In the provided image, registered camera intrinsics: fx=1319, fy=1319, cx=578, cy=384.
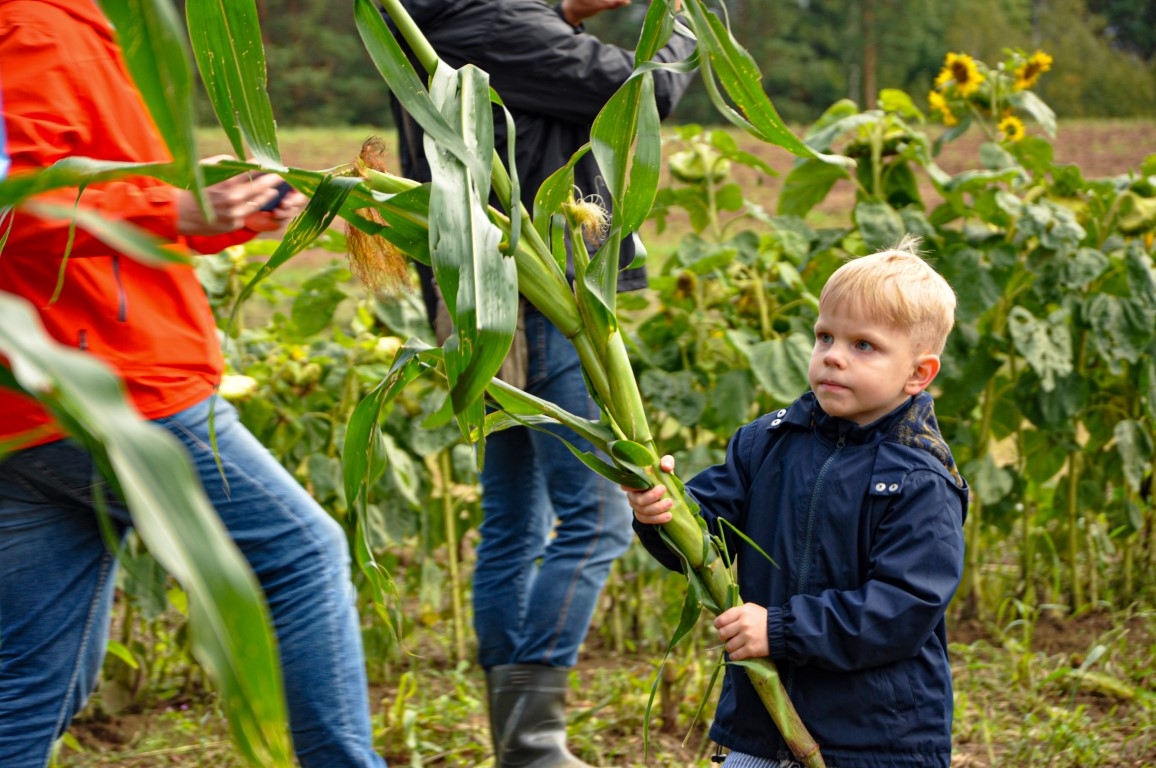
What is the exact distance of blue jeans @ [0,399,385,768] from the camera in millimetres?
1841

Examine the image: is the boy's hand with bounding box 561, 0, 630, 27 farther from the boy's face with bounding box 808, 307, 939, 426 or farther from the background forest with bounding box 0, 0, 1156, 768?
the boy's face with bounding box 808, 307, 939, 426

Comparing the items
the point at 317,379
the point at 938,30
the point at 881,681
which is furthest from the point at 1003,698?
the point at 938,30

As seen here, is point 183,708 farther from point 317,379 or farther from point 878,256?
point 878,256

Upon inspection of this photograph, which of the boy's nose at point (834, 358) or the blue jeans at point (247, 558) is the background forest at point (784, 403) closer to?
the blue jeans at point (247, 558)

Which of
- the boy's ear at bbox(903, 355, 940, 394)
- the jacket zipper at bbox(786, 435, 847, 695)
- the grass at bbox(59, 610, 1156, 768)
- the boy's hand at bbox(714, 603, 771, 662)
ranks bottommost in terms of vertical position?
the grass at bbox(59, 610, 1156, 768)

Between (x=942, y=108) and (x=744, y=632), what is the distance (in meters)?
2.28

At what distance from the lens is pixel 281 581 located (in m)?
1.92

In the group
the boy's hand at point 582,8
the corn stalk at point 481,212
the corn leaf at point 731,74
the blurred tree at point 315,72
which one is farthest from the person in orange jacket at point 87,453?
the blurred tree at point 315,72

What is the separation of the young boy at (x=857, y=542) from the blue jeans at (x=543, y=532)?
2.44ft

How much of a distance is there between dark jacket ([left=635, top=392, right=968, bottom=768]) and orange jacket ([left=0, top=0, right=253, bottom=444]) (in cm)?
73

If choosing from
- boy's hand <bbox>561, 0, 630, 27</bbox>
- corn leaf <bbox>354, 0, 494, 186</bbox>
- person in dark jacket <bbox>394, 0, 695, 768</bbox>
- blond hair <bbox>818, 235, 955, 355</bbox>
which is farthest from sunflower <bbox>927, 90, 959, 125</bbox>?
corn leaf <bbox>354, 0, 494, 186</bbox>

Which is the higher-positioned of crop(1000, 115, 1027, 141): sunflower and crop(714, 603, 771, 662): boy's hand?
crop(1000, 115, 1027, 141): sunflower

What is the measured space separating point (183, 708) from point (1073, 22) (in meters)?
34.4

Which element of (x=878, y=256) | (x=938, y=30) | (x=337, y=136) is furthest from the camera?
(x=938, y=30)
